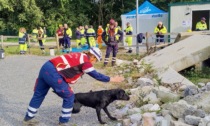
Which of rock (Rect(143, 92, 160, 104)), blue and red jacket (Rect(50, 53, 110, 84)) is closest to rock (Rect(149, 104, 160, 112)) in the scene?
rock (Rect(143, 92, 160, 104))

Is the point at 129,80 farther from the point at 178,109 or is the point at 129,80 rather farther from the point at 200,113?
the point at 200,113

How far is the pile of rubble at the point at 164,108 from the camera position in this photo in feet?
17.6

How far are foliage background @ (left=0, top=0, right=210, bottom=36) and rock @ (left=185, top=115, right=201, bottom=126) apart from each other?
104 feet

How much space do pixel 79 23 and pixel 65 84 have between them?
37.1 metres

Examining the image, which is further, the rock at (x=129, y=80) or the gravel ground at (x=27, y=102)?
the rock at (x=129, y=80)

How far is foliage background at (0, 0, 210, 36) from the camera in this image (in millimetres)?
37656

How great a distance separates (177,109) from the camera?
222 inches

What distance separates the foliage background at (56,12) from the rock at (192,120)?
104ft

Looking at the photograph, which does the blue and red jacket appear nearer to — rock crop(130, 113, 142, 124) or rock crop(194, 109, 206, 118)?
rock crop(130, 113, 142, 124)

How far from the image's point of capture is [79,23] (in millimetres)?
42531

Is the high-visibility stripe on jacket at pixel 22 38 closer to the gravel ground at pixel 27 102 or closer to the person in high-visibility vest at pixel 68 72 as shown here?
the gravel ground at pixel 27 102

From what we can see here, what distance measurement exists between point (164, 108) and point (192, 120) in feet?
2.97

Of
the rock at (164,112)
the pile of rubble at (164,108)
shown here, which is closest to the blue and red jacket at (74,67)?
the pile of rubble at (164,108)

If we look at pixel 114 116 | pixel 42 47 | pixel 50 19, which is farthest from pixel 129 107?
pixel 50 19
